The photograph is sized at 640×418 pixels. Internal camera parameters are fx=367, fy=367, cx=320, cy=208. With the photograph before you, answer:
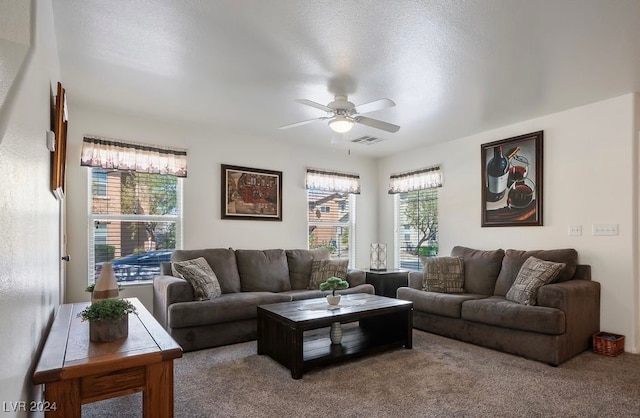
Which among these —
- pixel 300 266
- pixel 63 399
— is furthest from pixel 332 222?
pixel 63 399

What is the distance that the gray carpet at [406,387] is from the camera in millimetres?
2348

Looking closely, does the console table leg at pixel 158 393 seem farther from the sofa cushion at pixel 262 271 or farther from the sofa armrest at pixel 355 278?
the sofa armrest at pixel 355 278

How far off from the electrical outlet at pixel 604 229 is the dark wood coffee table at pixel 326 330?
2.06 meters

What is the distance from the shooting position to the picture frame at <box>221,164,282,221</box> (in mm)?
4852

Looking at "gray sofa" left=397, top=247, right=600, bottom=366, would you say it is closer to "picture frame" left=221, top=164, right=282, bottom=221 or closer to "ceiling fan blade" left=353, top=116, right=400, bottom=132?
"ceiling fan blade" left=353, top=116, right=400, bottom=132

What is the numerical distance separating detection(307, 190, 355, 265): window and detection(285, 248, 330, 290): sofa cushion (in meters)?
0.66

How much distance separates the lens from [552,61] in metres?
2.83

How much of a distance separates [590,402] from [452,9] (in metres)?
2.70

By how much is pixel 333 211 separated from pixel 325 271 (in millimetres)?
1474

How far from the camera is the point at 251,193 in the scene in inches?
199

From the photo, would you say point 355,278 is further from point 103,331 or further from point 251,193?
point 103,331

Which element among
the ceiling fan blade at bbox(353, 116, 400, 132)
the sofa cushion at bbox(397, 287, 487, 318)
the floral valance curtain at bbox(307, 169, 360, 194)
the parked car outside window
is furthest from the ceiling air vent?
the parked car outside window

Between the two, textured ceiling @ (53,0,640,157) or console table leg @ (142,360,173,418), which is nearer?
console table leg @ (142,360,173,418)

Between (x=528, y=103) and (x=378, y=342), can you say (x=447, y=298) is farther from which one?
(x=528, y=103)
